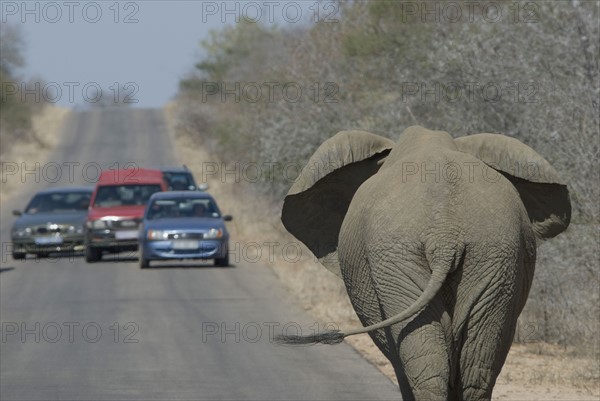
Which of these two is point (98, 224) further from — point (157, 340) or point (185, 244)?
point (157, 340)

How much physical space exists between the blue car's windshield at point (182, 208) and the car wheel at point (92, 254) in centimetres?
191

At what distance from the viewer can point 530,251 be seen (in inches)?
304

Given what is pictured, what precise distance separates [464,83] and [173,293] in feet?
19.5

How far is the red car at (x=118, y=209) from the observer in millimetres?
28734

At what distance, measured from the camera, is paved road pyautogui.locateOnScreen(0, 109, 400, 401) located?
505 inches

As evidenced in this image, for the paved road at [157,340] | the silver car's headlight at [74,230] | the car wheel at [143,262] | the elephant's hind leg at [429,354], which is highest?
the elephant's hind leg at [429,354]

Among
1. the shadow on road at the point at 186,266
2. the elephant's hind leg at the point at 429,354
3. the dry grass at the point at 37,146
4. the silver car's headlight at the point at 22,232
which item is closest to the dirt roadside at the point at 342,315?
the shadow on road at the point at 186,266

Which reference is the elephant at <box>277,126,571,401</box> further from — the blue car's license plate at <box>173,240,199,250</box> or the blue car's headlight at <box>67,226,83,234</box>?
the blue car's headlight at <box>67,226,83,234</box>

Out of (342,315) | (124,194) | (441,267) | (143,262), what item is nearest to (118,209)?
(124,194)

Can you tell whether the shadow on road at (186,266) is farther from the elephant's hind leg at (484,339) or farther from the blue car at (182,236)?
the elephant's hind leg at (484,339)

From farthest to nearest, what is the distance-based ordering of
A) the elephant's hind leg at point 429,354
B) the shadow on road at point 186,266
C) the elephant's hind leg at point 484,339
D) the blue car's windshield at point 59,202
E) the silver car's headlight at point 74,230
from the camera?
the blue car's windshield at point 59,202
the silver car's headlight at point 74,230
the shadow on road at point 186,266
the elephant's hind leg at point 484,339
the elephant's hind leg at point 429,354

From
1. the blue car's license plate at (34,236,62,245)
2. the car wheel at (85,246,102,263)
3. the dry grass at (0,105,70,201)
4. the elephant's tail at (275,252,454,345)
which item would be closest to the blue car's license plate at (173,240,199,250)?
the car wheel at (85,246,102,263)

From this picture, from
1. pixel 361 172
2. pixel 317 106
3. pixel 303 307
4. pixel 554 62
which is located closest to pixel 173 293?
pixel 303 307

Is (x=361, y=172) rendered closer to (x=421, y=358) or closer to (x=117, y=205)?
(x=421, y=358)
